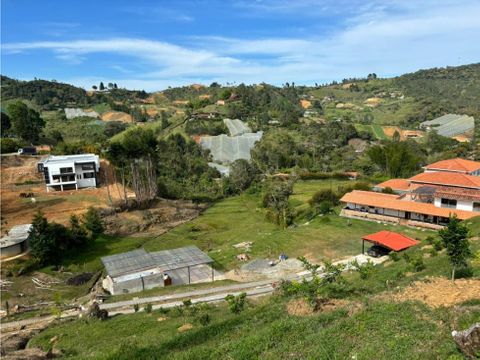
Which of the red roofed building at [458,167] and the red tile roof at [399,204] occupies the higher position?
the red roofed building at [458,167]

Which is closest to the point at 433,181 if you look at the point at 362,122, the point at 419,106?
the point at 362,122

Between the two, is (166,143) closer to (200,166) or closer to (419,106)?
(200,166)

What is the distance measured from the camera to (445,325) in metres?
11.8

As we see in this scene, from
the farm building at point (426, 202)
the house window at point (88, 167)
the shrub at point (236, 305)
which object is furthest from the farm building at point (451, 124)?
the shrub at point (236, 305)

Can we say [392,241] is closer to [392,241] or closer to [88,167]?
[392,241]

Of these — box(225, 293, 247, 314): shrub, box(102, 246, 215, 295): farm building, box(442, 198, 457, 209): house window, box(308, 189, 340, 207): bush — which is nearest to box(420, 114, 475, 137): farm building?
box(308, 189, 340, 207): bush

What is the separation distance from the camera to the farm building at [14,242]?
38219mm

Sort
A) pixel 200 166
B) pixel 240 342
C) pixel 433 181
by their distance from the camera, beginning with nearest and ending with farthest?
pixel 240 342 < pixel 433 181 < pixel 200 166

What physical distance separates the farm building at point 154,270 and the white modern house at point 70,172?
32198mm

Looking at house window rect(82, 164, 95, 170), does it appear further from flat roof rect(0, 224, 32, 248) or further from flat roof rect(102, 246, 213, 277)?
flat roof rect(102, 246, 213, 277)

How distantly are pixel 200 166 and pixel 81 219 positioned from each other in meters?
36.3

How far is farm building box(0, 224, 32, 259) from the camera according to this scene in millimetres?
38219

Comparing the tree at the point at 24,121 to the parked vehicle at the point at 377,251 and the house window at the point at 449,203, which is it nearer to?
the parked vehicle at the point at 377,251

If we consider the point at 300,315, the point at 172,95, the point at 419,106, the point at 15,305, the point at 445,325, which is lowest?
the point at 15,305
